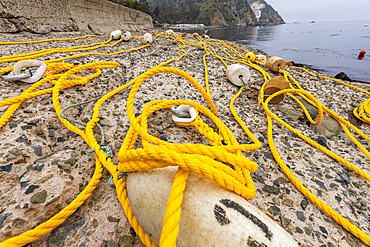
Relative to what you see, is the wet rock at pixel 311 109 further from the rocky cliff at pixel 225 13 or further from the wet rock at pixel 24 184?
the rocky cliff at pixel 225 13

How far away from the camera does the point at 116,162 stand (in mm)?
1321

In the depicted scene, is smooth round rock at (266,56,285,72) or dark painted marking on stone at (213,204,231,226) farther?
smooth round rock at (266,56,285,72)

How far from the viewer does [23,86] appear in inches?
73.1

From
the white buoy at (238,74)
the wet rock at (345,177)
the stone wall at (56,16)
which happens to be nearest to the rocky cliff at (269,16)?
the stone wall at (56,16)

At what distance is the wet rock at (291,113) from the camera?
2428mm

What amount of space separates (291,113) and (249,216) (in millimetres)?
2328

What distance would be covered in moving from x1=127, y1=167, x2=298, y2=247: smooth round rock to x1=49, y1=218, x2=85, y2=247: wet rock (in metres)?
0.39

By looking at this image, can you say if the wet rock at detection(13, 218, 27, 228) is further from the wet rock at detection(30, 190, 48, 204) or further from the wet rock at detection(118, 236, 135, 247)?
the wet rock at detection(118, 236, 135, 247)

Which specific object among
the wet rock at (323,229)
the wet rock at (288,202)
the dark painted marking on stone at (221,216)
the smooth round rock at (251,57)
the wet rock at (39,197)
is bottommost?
the wet rock at (323,229)

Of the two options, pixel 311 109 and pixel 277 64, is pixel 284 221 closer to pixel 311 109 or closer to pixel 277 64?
pixel 311 109

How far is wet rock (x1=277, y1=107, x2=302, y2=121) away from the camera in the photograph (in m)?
2.43

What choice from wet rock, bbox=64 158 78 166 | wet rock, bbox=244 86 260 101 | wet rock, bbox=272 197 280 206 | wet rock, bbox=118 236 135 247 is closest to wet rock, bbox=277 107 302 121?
wet rock, bbox=244 86 260 101

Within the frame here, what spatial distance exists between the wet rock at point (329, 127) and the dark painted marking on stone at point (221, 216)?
2.29 meters

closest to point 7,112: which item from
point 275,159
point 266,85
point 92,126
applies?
point 92,126
